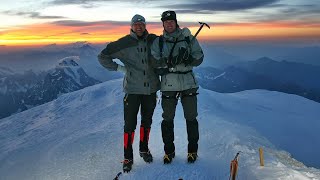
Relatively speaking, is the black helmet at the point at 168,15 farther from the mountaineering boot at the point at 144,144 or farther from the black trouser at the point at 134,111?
the mountaineering boot at the point at 144,144

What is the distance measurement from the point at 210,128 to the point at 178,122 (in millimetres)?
1547

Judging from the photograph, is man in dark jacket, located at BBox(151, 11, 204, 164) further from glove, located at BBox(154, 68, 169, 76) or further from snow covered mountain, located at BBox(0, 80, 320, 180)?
snow covered mountain, located at BBox(0, 80, 320, 180)

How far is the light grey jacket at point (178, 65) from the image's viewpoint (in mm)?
8734

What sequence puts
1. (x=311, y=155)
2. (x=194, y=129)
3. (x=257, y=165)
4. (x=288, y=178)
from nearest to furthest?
1. (x=288, y=178)
2. (x=194, y=129)
3. (x=257, y=165)
4. (x=311, y=155)

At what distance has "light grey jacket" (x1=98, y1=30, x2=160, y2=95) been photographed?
29.6 ft

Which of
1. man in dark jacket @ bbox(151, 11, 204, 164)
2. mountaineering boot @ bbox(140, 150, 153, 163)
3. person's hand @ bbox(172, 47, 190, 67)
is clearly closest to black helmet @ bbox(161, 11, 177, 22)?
man in dark jacket @ bbox(151, 11, 204, 164)

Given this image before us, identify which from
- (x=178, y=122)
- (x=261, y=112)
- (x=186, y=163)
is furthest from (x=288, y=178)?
(x=261, y=112)

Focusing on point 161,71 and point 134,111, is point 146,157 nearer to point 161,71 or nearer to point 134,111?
point 134,111

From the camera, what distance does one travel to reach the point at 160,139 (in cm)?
1368

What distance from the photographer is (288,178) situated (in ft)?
27.9

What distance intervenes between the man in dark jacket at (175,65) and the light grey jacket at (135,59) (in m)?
0.28

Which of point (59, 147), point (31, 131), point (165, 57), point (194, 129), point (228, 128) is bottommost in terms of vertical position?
point (31, 131)

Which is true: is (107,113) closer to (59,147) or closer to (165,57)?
(59,147)

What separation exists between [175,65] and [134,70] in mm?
1033
